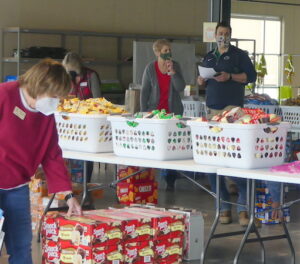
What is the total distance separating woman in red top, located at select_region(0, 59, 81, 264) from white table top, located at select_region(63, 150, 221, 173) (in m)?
1.07

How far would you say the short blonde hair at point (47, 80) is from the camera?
3400mm

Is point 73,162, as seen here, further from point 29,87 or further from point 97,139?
point 29,87

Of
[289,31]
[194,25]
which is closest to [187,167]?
[194,25]

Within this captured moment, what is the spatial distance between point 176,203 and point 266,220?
4.49 ft

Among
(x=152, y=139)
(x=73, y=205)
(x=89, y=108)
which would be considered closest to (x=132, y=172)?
(x=89, y=108)

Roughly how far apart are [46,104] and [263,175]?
4.68ft

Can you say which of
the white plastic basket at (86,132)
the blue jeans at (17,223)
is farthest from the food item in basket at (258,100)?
the blue jeans at (17,223)

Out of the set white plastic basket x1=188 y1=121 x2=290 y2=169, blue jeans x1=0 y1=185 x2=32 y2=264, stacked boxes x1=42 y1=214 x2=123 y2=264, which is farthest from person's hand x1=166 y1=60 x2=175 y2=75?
blue jeans x1=0 y1=185 x2=32 y2=264

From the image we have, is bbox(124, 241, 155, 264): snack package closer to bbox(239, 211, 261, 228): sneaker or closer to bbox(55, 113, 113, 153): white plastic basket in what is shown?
bbox(55, 113, 113, 153): white plastic basket

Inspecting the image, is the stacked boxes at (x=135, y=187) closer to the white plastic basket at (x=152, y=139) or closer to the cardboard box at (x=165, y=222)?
the white plastic basket at (x=152, y=139)

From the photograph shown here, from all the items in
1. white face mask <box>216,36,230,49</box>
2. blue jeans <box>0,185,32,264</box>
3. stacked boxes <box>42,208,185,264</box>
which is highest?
white face mask <box>216,36,230,49</box>

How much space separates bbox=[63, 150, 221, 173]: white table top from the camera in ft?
15.0

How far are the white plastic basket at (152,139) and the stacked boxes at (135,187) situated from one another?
1390 millimetres

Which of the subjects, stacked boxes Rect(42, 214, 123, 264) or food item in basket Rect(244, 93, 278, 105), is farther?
food item in basket Rect(244, 93, 278, 105)
